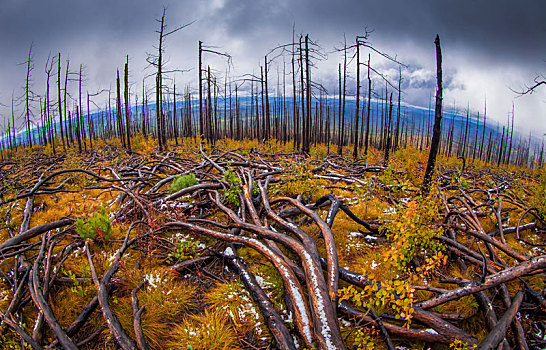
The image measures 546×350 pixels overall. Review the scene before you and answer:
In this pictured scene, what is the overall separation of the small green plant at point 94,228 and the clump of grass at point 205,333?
1567 millimetres

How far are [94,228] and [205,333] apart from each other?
189 cm

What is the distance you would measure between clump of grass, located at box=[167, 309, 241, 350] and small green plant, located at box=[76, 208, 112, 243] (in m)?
1.57

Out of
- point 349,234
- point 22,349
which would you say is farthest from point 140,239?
point 349,234

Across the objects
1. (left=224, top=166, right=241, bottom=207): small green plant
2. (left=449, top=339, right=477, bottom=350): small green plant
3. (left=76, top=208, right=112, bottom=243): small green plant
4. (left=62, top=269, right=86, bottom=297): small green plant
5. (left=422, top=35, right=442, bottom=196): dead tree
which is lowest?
(left=449, top=339, right=477, bottom=350): small green plant

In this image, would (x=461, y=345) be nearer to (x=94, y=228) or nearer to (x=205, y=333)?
(x=205, y=333)

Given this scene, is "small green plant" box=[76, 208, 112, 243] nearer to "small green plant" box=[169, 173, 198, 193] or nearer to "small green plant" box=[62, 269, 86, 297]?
"small green plant" box=[62, 269, 86, 297]

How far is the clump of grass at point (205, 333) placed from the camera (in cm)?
163

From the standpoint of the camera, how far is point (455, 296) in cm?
175

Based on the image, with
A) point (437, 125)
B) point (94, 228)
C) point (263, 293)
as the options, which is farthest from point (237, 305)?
point (437, 125)

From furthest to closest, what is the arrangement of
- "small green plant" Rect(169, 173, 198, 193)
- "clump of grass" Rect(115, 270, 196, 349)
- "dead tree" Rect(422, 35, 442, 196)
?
"dead tree" Rect(422, 35, 442, 196)
"small green plant" Rect(169, 173, 198, 193)
"clump of grass" Rect(115, 270, 196, 349)

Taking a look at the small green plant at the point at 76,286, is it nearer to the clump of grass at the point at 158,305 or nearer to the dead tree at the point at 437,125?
the clump of grass at the point at 158,305

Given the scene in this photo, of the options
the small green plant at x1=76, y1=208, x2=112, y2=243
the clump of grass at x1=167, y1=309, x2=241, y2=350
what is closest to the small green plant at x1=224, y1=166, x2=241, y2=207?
the small green plant at x1=76, y1=208, x2=112, y2=243

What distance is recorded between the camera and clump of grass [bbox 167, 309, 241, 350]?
1628 mm

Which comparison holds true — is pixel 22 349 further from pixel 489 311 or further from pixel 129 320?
pixel 489 311
